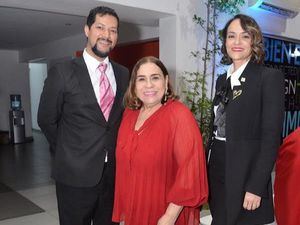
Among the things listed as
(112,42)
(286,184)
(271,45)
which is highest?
(271,45)

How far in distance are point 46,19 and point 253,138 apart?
4598 mm

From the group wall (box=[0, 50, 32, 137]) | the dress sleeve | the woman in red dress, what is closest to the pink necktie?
the woman in red dress

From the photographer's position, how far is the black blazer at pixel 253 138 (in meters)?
1.61

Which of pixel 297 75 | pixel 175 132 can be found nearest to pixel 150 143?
pixel 175 132

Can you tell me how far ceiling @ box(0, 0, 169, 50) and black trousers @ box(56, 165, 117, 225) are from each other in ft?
6.82

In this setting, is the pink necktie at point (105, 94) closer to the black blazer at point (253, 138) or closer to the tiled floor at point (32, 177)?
the black blazer at point (253, 138)

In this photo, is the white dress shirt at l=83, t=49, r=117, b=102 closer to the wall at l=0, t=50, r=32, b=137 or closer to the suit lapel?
the suit lapel

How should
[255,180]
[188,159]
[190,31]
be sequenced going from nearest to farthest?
[188,159] < [255,180] < [190,31]

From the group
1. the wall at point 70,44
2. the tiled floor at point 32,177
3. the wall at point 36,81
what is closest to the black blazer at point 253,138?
the tiled floor at point 32,177

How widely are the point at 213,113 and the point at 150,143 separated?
528 millimetres

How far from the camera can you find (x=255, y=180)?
5.36 feet

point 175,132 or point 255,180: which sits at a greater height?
point 175,132

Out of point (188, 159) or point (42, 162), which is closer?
point (188, 159)

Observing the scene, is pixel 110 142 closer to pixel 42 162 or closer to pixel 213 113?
pixel 213 113
